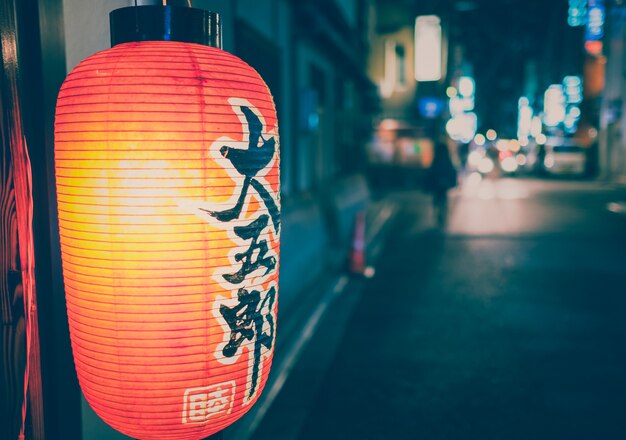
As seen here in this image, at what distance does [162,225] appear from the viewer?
244 centimetres

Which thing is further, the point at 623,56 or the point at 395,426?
the point at 623,56

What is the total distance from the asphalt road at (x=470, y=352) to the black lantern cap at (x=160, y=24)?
336 centimetres

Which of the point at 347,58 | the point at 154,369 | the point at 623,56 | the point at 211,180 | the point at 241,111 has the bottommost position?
the point at 154,369

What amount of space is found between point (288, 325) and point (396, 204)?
656 inches

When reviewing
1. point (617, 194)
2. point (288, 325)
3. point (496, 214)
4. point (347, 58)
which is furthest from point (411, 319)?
point (617, 194)

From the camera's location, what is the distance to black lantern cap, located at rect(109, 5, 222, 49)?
8.89ft

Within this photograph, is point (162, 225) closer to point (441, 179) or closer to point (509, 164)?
point (441, 179)

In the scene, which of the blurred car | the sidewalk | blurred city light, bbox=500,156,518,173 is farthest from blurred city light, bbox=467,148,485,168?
the sidewalk

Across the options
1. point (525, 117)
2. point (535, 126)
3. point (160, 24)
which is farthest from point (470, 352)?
point (525, 117)

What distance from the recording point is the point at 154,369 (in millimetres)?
2531

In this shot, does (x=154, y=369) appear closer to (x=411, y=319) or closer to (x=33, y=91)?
(x=33, y=91)

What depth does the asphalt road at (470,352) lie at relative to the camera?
16.3ft

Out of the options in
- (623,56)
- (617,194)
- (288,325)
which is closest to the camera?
(288,325)

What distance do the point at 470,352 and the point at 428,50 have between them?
29.7 m
